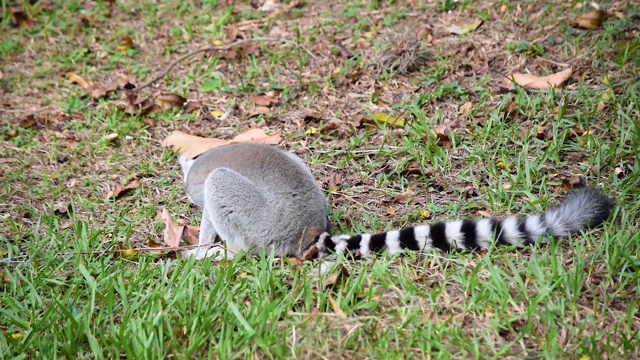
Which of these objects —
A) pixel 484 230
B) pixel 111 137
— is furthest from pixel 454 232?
pixel 111 137

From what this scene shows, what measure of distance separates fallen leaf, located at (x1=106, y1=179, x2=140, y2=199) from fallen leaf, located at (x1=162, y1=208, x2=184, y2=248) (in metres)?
0.63

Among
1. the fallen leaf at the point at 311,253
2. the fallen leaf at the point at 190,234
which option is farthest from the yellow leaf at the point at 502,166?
the fallen leaf at the point at 190,234

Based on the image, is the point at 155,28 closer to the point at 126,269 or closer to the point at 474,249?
the point at 126,269

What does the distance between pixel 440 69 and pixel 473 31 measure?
29.0 inches

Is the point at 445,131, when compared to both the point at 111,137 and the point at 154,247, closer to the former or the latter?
the point at 154,247

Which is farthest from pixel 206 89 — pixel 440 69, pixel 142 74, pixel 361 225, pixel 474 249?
pixel 474 249

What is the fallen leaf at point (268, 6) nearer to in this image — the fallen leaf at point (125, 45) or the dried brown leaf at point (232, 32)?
the dried brown leaf at point (232, 32)

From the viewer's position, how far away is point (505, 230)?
13.1 feet

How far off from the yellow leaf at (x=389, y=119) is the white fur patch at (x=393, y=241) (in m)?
1.85

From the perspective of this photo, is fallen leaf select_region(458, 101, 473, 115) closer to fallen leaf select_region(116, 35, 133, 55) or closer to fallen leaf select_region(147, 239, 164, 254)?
fallen leaf select_region(147, 239, 164, 254)

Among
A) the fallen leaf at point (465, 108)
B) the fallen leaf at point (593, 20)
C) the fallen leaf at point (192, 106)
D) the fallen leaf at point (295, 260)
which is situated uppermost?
the fallen leaf at point (593, 20)

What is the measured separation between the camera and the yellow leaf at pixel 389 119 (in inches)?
227

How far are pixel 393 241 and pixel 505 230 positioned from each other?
65 centimetres

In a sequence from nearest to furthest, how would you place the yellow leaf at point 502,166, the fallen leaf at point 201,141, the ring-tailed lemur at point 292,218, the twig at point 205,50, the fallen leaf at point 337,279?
1. the fallen leaf at point 337,279
2. the ring-tailed lemur at point 292,218
3. the yellow leaf at point 502,166
4. the fallen leaf at point 201,141
5. the twig at point 205,50
